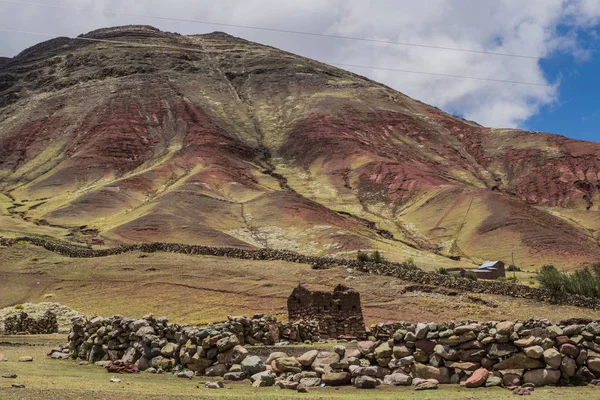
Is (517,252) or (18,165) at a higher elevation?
(18,165)

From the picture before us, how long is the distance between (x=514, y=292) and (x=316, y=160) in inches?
3241

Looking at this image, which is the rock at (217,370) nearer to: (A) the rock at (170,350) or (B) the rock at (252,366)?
(B) the rock at (252,366)

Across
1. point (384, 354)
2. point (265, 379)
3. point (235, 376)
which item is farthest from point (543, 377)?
point (235, 376)

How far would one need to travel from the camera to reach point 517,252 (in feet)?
245

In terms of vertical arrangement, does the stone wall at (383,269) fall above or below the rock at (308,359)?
above

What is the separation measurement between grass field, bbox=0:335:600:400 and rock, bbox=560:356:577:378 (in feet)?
1.55

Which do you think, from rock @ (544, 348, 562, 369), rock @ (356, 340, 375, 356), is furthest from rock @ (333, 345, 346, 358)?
rock @ (544, 348, 562, 369)

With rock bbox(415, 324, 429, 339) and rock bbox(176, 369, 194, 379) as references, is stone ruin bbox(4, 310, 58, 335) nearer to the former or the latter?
rock bbox(176, 369, 194, 379)

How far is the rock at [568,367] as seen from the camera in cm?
1190

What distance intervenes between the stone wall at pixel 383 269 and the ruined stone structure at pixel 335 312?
14.9 m

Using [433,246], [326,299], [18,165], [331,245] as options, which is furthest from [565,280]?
[18,165]

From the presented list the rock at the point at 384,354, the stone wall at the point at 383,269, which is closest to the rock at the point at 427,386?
the rock at the point at 384,354

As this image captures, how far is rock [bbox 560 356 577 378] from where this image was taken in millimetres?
11898

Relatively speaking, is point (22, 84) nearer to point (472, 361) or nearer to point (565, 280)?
point (565, 280)
